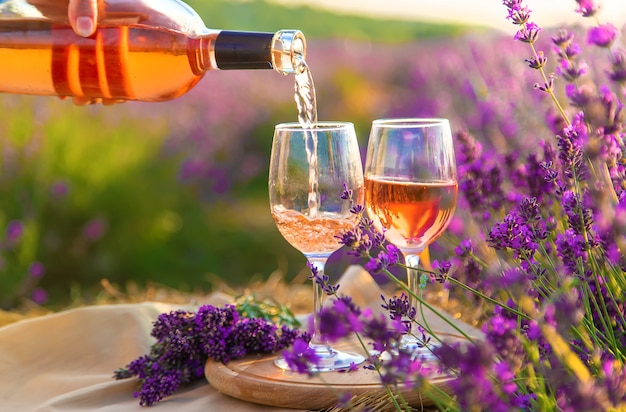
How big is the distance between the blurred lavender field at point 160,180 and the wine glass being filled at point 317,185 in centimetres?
121

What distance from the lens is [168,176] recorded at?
5109 mm

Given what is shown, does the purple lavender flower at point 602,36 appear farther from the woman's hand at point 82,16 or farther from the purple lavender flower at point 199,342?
the woman's hand at point 82,16

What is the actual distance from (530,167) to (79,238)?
11.0 feet

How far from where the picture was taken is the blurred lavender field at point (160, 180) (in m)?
4.00

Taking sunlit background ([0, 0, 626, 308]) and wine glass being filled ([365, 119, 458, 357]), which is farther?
sunlit background ([0, 0, 626, 308])

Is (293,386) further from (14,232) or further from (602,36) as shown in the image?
(14,232)

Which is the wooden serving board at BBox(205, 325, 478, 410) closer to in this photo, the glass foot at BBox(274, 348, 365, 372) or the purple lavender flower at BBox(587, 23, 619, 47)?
the glass foot at BBox(274, 348, 365, 372)

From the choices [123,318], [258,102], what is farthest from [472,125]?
[258,102]

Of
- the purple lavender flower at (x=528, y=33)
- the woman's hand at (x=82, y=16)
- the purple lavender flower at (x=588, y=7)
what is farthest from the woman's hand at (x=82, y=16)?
the purple lavender flower at (x=588, y=7)

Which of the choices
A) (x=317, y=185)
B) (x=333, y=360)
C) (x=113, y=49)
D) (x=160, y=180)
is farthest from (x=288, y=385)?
(x=160, y=180)

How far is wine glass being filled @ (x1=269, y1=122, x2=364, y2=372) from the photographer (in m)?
1.79

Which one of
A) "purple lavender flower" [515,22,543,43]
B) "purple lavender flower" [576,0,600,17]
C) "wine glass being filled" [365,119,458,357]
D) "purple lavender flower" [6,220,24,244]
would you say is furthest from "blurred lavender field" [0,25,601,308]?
"purple lavender flower" [576,0,600,17]

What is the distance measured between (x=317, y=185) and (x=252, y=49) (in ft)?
1.09

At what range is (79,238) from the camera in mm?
4457
